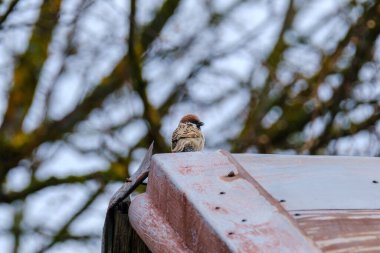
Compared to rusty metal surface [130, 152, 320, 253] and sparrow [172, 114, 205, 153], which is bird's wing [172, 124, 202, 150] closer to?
sparrow [172, 114, 205, 153]

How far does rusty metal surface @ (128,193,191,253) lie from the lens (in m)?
1.80


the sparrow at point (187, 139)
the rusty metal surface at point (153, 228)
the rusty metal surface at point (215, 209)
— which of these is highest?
the rusty metal surface at point (215, 209)

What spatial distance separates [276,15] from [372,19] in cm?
122

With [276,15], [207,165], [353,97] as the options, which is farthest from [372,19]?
[207,165]

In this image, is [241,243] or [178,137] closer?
[241,243]

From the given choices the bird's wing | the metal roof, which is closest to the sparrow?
the bird's wing

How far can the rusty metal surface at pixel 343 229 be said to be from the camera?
A: 1485mm

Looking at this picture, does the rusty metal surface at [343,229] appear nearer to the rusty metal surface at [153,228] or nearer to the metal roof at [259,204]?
the metal roof at [259,204]

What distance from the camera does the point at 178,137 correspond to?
12.4 feet

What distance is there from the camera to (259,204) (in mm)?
1667

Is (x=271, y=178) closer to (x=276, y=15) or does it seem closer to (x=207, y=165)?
(x=207, y=165)

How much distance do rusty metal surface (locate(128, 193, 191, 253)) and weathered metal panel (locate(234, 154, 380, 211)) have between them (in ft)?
0.70

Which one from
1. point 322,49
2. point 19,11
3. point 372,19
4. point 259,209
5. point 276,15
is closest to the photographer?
point 259,209

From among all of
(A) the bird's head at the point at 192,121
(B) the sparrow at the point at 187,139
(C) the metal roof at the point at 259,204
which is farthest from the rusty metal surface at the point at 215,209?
(A) the bird's head at the point at 192,121
